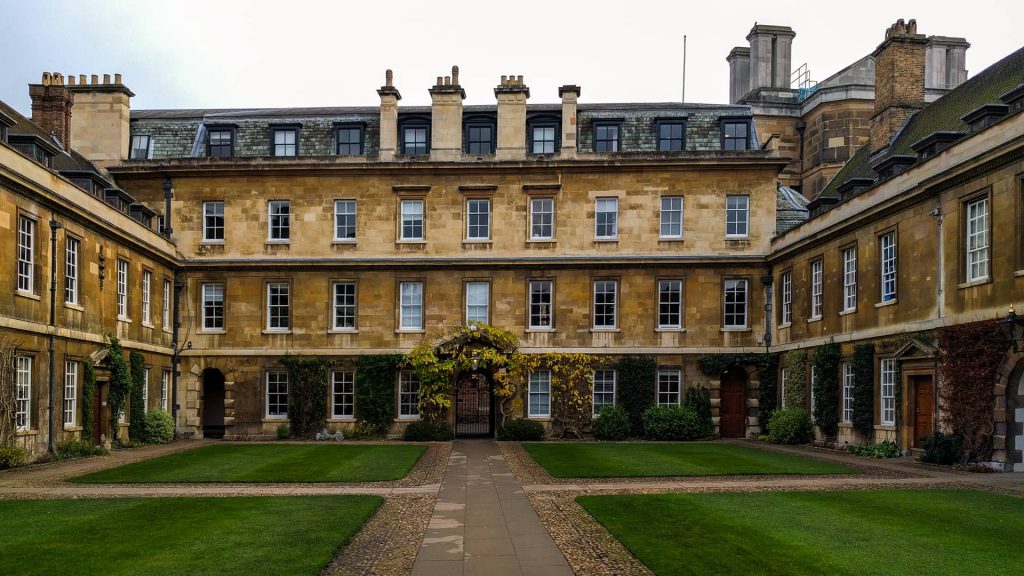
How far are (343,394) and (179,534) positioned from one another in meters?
21.1

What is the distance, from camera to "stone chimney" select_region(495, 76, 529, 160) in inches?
1309

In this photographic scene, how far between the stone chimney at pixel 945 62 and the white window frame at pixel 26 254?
39.7 m

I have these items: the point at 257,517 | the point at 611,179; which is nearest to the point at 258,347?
the point at 611,179

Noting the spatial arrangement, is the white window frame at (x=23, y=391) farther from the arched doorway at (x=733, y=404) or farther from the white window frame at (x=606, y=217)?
the arched doorway at (x=733, y=404)

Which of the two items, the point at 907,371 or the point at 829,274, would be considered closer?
the point at 907,371

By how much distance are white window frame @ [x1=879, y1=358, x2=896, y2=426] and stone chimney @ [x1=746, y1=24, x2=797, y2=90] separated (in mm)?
22764

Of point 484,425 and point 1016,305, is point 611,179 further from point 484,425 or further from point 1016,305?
point 1016,305

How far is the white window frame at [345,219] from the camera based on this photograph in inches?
1321

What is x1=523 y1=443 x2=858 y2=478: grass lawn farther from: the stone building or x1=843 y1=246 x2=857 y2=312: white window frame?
the stone building

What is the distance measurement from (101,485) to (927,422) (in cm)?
1858

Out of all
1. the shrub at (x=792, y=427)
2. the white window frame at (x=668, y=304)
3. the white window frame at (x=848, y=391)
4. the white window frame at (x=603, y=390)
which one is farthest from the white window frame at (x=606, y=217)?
the white window frame at (x=848, y=391)

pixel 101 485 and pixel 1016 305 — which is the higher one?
pixel 1016 305

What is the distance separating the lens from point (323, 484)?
18141 millimetres

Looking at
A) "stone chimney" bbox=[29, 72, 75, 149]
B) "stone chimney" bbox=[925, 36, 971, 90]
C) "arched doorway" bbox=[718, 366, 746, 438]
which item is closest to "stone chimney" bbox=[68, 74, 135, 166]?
"stone chimney" bbox=[29, 72, 75, 149]
